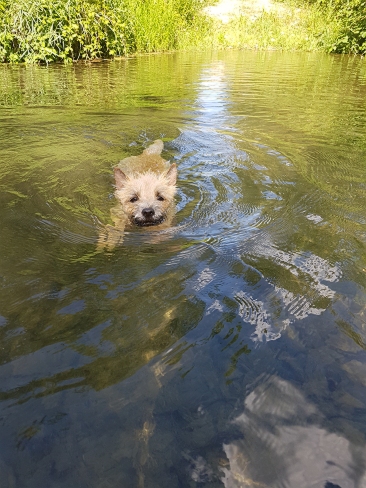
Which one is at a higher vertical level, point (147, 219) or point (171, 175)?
point (171, 175)

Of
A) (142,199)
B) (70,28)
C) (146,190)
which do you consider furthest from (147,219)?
(70,28)

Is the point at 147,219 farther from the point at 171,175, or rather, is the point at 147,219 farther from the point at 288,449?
the point at 288,449

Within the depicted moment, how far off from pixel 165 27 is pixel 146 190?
65.9 feet

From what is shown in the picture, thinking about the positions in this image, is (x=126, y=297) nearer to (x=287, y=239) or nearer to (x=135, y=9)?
(x=287, y=239)

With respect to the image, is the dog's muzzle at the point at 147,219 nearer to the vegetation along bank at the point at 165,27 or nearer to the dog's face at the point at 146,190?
the dog's face at the point at 146,190

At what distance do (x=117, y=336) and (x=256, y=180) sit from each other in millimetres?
3281

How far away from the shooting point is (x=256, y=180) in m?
5.05

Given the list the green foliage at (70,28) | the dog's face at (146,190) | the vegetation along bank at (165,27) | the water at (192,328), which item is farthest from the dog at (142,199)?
the vegetation along bank at (165,27)

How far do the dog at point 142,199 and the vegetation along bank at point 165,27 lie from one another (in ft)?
36.3

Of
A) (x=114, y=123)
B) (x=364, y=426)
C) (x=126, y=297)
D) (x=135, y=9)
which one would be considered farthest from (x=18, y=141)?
(x=135, y=9)

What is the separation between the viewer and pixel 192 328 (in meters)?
2.42

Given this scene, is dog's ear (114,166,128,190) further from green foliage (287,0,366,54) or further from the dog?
green foliage (287,0,366,54)

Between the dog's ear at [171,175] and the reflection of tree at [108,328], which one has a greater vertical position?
the dog's ear at [171,175]

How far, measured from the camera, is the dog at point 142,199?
3974 mm
